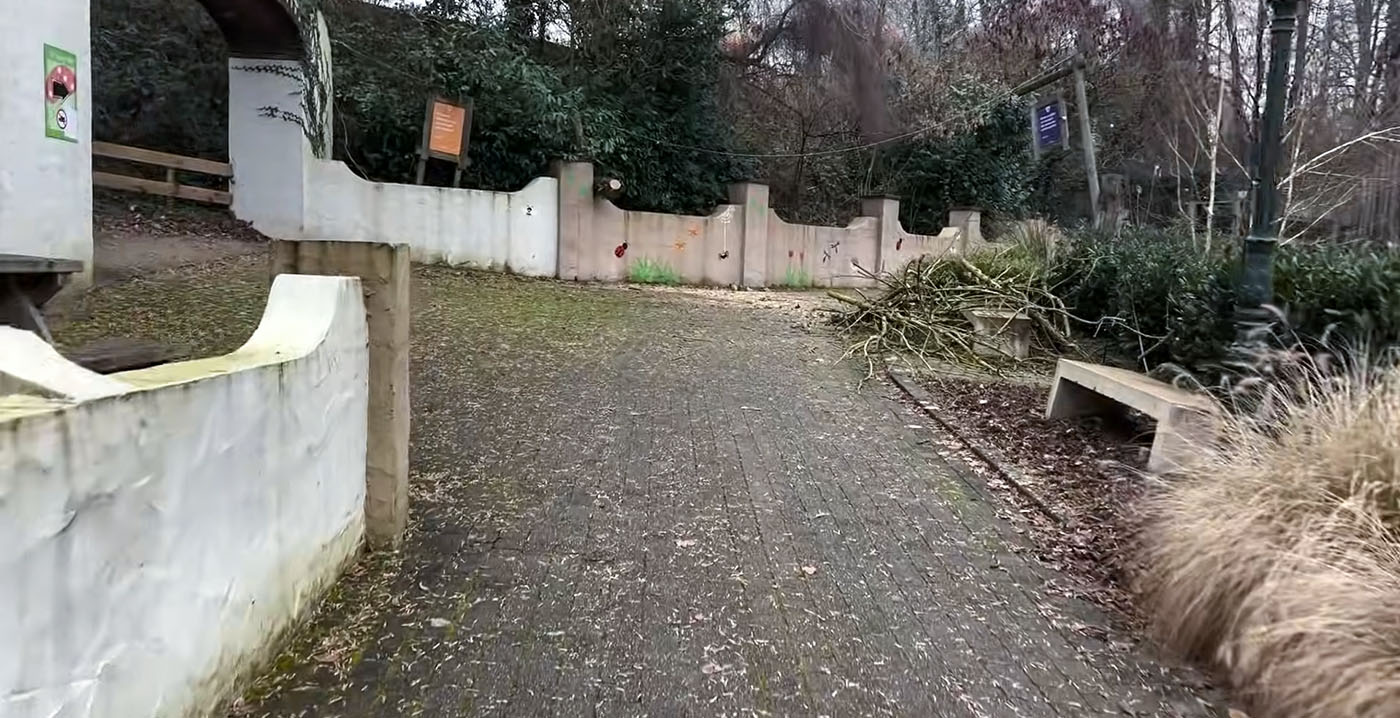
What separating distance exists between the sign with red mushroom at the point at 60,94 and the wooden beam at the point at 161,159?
4.58 meters

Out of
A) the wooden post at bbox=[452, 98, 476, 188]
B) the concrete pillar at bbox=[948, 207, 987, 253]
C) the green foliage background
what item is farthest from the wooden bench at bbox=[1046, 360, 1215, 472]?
the concrete pillar at bbox=[948, 207, 987, 253]

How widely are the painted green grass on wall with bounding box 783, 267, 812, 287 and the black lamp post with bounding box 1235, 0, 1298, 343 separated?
13.4m

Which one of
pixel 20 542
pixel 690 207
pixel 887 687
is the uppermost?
pixel 690 207

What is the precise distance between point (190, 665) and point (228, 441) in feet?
2.02

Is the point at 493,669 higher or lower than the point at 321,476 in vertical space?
lower

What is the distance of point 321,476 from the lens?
12.0ft

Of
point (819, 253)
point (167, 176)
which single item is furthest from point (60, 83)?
point (819, 253)

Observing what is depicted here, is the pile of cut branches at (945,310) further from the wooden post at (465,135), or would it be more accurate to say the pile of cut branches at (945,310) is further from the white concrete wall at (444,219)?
the wooden post at (465,135)

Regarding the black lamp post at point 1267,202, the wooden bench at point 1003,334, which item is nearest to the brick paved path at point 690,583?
the black lamp post at point 1267,202

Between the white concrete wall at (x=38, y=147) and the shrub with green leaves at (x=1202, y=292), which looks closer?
the shrub with green leaves at (x=1202, y=292)

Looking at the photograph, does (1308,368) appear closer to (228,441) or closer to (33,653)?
(228,441)

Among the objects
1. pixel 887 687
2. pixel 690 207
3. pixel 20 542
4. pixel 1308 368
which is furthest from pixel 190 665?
pixel 690 207

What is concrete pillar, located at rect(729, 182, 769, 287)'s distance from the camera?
60.8ft

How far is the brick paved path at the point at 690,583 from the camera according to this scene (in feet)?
10.9
